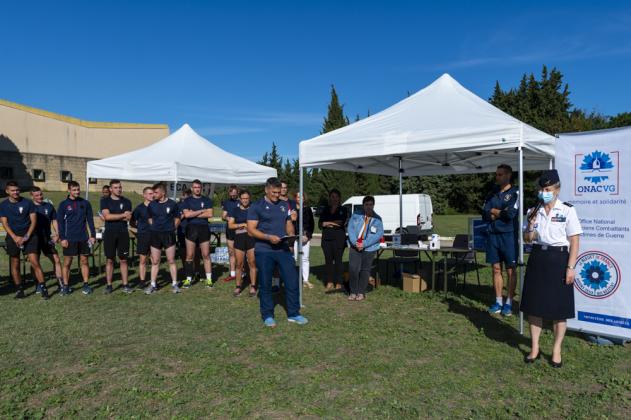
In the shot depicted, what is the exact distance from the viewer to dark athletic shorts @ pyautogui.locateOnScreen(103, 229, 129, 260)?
7.15 meters

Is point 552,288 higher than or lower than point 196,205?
lower

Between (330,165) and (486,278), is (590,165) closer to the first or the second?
(330,165)

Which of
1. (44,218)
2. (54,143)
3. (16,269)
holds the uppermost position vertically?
(54,143)

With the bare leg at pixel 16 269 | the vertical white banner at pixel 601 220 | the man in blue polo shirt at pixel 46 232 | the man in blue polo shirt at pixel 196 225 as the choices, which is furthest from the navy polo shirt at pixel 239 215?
the vertical white banner at pixel 601 220

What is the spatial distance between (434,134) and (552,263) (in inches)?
88.4

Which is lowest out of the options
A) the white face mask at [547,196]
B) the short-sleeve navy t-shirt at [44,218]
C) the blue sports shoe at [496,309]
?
the blue sports shoe at [496,309]

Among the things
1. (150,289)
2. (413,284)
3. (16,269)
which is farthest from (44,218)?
(413,284)

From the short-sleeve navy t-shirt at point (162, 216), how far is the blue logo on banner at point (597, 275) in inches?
222

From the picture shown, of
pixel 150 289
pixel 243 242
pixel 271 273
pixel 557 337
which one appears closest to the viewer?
pixel 557 337

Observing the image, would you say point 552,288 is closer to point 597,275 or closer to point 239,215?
point 597,275

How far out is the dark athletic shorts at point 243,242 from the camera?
24.0 ft

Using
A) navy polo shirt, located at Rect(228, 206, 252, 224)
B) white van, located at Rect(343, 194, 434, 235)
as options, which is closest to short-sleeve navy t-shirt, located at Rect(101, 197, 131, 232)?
navy polo shirt, located at Rect(228, 206, 252, 224)

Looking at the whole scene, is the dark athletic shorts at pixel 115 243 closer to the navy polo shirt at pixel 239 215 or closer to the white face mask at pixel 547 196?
the navy polo shirt at pixel 239 215

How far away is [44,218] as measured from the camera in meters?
7.24
